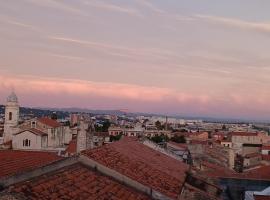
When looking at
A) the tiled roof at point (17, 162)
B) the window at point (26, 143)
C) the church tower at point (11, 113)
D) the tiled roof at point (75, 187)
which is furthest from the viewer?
the church tower at point (11, 113)

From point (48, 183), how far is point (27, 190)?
127cm

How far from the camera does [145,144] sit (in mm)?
29000

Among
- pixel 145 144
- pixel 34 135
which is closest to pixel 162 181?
pixel 145 144

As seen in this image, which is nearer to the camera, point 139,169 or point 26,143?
point 139,169

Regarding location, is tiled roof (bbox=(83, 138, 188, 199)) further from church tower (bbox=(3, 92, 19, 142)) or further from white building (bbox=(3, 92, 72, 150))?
church tower (bbox=(3, 92, 19, 142))

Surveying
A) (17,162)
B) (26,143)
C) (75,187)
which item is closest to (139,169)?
(17,162)

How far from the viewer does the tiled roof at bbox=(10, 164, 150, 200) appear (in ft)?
37.1

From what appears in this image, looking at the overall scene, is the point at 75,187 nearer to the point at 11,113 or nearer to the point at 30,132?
the point at 30,132

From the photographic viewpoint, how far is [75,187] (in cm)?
1284

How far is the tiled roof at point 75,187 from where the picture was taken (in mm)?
11320

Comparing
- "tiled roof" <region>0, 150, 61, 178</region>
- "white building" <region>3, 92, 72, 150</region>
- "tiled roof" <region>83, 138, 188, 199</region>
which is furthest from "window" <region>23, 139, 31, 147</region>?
"tiled roof" <region>83, 138, 188, 199</region>

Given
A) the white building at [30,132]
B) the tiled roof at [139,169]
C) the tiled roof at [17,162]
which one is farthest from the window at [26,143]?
the tiled roof at [139,169]

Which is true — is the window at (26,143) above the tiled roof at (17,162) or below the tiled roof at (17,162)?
below

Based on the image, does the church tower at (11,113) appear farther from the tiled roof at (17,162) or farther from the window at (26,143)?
the tiled roof at (17,162)
